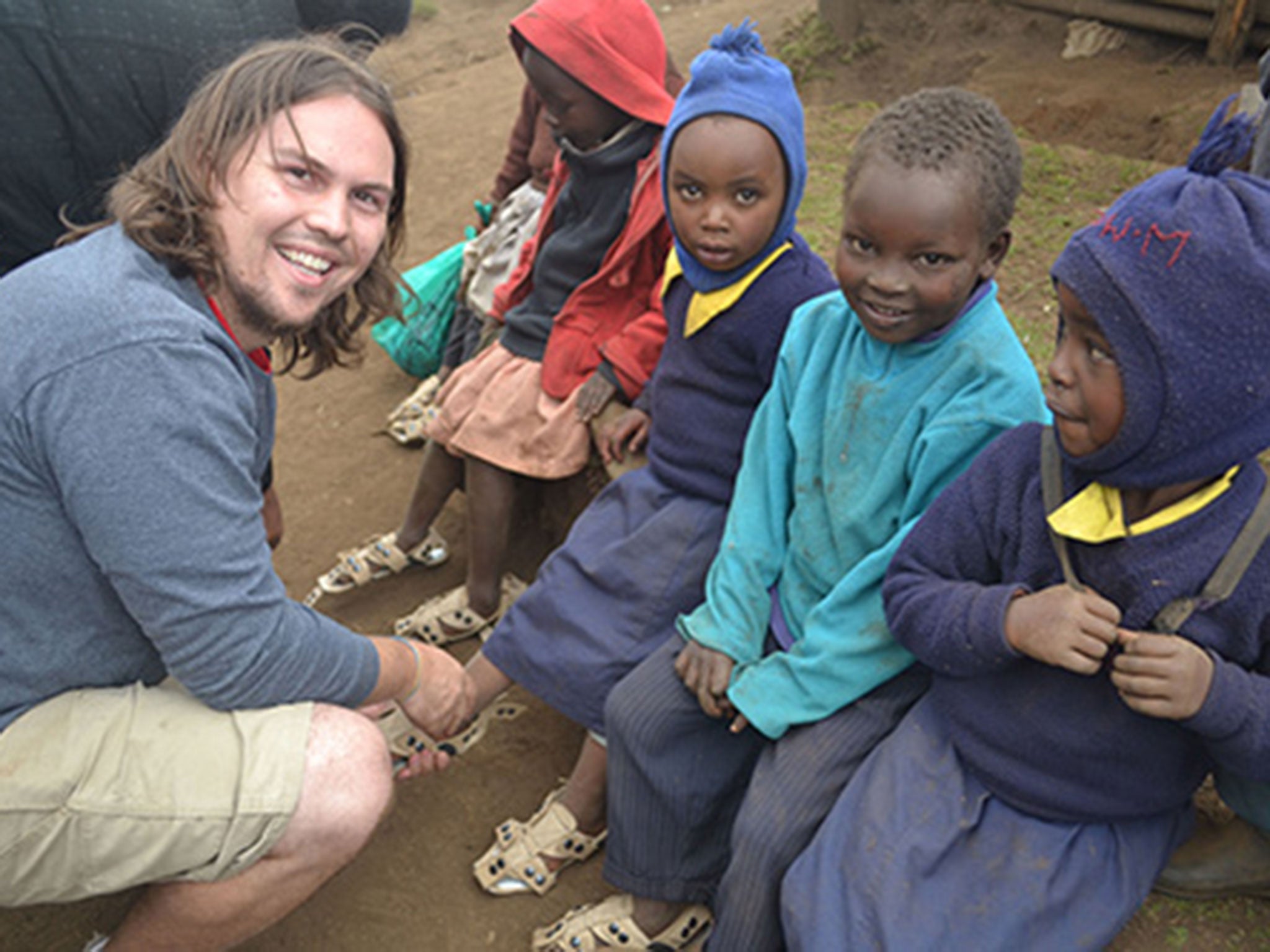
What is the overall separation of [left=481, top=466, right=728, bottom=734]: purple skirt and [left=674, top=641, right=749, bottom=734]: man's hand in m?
0.21

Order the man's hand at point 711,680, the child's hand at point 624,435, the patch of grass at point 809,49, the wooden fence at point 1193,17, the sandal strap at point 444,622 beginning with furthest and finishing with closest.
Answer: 1. the patch of grass at point 809,49
2. the wooden fence at point 1193,17
3. the sandal strap at point 444,622
4. the child's hand at point 624,435
5. the man's hand at point 711,680

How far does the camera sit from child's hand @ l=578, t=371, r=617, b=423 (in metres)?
2.95

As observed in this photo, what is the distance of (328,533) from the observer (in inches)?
149

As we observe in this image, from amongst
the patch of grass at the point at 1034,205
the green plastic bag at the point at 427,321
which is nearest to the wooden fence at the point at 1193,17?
the patch of grass at the point at 1034,205

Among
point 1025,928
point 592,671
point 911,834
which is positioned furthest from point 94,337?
point 1025,928

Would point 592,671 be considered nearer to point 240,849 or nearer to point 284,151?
point 240,849

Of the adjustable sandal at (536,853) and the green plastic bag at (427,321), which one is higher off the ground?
the green plastic bag at (427,321)

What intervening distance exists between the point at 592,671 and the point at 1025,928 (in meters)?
1.06

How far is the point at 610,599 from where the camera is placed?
255 cm

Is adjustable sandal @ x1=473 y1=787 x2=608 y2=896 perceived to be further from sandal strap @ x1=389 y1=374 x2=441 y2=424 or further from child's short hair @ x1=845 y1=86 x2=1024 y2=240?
sandal strap @ x1=389 y1=374 x2=441 y2=424

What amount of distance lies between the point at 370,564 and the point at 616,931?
1.60 m

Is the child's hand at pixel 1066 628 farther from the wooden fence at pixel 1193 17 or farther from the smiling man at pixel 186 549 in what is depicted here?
the wooden fence at pixel 1193 17

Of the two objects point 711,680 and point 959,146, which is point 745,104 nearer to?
point 959,146

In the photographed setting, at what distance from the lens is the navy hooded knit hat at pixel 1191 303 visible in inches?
56.4
